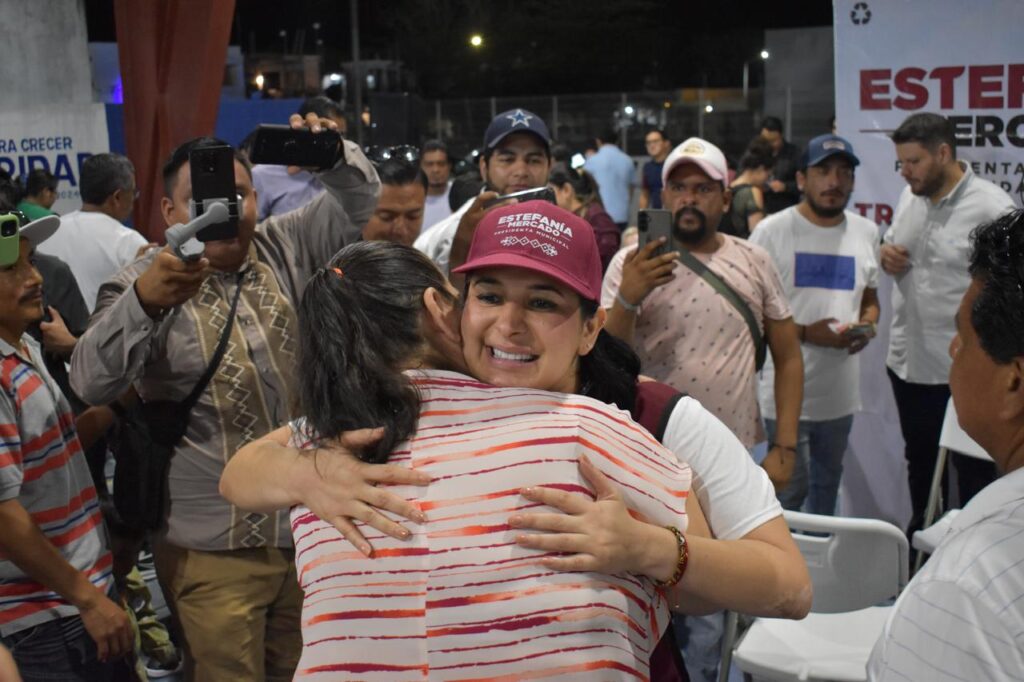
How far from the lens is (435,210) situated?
6668mm

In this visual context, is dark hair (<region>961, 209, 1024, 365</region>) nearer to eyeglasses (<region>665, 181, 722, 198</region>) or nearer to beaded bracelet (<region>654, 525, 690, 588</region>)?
beaded bracelet (<region>654, 525, 690, 588</region>)

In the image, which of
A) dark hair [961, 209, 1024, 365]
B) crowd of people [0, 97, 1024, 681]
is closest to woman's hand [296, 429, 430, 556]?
crowd of people [0, 97, 1024, 681]

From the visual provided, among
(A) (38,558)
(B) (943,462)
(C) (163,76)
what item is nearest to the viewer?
(A) (38,558)

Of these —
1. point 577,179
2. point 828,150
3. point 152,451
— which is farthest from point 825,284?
point 152,451

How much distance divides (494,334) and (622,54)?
23801mm

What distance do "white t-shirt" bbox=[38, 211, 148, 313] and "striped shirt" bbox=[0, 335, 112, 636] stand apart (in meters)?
2.55

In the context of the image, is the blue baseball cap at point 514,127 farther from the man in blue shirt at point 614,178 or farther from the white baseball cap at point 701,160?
the man in blue shirt at point 614,178

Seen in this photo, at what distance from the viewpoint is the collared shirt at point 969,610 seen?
119 cm

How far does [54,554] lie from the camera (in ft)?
7.22

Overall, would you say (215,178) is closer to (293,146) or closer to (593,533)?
(293,146)

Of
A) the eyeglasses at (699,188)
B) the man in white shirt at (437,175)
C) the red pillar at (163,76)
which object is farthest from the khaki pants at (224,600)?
the man in white shirt at (437,175)

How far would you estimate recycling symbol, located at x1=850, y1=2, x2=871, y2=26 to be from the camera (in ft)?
14.5

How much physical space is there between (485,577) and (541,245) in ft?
1.54

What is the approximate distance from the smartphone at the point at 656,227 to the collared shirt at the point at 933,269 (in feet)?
5.55
